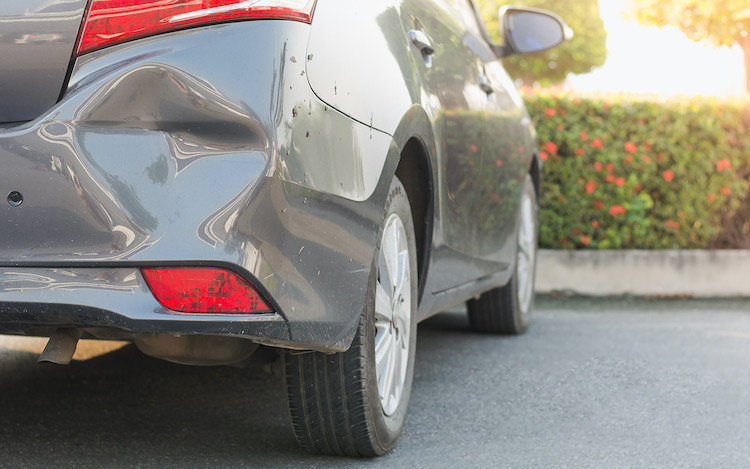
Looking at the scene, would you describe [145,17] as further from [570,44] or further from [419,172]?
[570,44]

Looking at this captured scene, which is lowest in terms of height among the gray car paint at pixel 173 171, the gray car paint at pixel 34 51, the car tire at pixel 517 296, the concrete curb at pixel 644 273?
the concrete curb at pixel 644 273

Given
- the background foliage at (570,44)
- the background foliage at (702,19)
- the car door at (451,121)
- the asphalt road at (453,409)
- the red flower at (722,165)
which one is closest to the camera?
the asphalt road at (453,409)

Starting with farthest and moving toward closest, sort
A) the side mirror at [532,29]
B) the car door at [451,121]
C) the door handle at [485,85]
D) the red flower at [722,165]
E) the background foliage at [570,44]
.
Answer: the background foliage at [570,44] < the red flower at [722,165] < the side mirror at [532,29] < the door handle at [485,85] < the car door at [451,121]

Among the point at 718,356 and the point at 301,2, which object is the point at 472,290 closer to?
the point at 718,356

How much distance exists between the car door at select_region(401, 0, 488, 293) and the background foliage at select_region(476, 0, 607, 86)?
19715 mm

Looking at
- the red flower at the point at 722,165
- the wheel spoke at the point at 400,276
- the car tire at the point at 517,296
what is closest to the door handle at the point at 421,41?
the wheel spoke at the point at 400,276

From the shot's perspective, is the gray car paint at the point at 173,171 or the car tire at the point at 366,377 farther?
the car tire at the point at 366,377

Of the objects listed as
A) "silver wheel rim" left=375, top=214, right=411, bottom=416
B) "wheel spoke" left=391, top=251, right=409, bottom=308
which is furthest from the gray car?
"wheel spoke" left=391, top=251, right=409, bottom=308

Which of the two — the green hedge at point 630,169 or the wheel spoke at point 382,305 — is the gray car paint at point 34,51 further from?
the green hedge at point 630,169

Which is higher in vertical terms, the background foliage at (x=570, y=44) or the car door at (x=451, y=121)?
the car door at (x=451, y=121)

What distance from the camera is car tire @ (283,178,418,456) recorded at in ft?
7.59

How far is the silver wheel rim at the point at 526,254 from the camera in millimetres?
4688

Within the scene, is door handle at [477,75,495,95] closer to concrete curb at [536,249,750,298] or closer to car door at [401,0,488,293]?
Result: car door at [401,0,488,293]

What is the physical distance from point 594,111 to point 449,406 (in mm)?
4329
